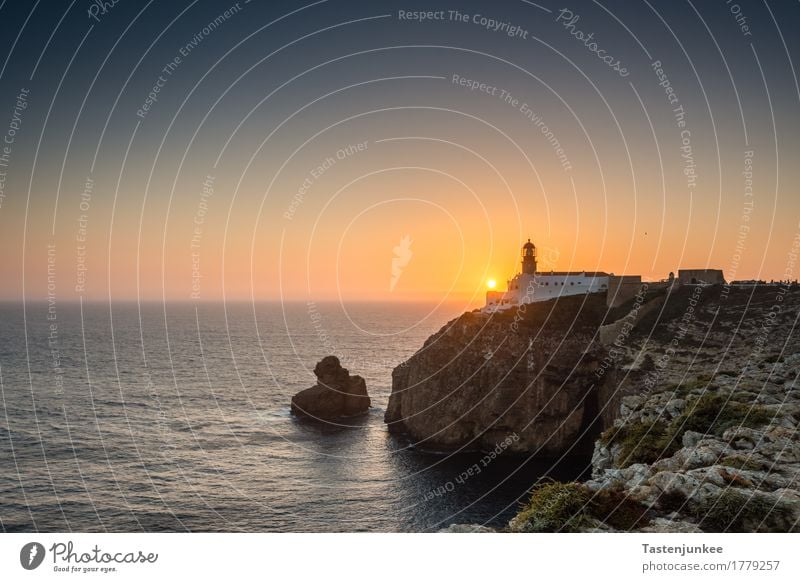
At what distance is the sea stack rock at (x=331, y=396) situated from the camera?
70.9 m

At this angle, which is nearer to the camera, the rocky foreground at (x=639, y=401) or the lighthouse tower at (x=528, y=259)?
the rocky foreground at (x=639, y=401)

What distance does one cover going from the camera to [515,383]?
58.7 metres

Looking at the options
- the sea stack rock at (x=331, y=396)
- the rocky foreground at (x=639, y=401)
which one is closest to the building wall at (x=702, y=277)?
the rocky foreground at (x=639, y=401)

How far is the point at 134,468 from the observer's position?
1945 inches

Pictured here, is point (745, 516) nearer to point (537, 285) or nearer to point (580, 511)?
point (580, 511)

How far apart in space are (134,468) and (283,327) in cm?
15074

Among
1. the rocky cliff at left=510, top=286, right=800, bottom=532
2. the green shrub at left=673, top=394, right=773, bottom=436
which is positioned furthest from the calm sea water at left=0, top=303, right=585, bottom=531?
the green shrub at left=673, top=394, right=773, bottom=436

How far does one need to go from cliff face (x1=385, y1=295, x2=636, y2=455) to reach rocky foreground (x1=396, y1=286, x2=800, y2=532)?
5.3 inches

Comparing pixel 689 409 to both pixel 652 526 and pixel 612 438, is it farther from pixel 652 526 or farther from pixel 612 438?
pixel 652 526

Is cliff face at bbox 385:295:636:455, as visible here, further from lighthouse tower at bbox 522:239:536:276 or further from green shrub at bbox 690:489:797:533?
green shrub at bbox 690:489:797:533

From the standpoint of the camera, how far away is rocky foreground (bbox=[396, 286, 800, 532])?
34.7 ft
